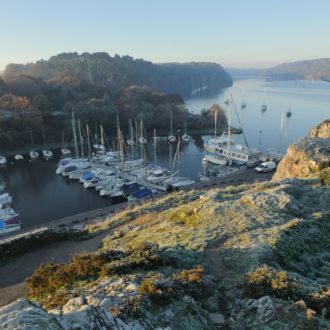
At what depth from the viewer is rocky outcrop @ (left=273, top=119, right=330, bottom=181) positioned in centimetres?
2270

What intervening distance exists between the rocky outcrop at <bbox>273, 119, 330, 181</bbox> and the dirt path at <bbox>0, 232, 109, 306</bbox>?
13.8 meters

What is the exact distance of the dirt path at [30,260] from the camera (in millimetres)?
13846

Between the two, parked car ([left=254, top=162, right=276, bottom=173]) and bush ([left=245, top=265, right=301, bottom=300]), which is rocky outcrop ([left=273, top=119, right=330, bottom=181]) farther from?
parked car ([left=254, top=162, right=276, bottom=173])

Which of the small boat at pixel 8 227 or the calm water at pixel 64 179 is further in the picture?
the calm water at pixel 64 179

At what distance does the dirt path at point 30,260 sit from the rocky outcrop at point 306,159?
13809 mm

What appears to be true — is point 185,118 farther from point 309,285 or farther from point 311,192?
point 309,285

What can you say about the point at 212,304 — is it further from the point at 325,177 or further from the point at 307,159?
the point at 307,159

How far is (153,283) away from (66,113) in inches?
2929

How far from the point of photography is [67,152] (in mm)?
59906

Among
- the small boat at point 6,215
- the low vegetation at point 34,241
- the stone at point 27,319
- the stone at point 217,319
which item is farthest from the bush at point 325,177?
the small boat at point 6,215

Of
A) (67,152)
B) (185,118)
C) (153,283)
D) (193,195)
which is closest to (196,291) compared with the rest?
(153,283)

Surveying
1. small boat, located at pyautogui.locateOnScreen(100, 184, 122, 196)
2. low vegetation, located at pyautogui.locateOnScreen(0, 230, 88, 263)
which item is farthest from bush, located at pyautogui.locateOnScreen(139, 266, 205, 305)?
small boat, located at pyautogui.locateOnScreen(100, 184, 122, 196)

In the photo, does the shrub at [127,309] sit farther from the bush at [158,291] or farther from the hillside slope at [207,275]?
the bush at [158,291]

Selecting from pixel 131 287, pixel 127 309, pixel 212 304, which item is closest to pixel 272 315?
pixel 212 304
